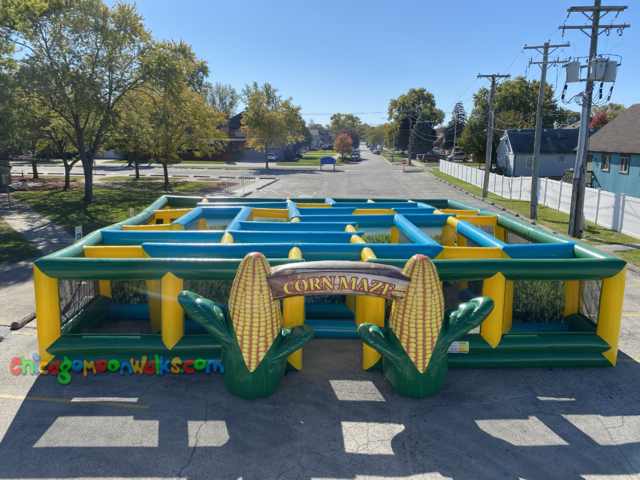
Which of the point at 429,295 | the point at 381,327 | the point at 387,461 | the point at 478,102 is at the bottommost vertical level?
the point at 387,461

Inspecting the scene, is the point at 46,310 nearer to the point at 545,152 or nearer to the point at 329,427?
the point at 329,427

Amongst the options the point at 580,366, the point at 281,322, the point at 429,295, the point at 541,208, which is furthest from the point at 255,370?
the point at 541,208

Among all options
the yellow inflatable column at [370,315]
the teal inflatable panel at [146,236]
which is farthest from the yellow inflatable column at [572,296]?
the teal inflatable panel at [146,236]

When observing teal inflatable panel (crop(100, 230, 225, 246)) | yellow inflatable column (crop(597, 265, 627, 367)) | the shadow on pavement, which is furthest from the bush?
the shadow on pavement

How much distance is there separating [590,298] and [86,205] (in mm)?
23984

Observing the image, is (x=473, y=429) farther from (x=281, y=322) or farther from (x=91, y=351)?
(x=91, y=351)

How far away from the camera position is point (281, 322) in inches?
279

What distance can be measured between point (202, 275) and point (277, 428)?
265 cm

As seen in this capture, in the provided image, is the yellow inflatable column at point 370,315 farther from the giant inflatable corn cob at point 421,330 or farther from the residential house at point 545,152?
the residential house at point 545,152

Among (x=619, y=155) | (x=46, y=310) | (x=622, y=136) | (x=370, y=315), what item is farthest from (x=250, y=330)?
(x=622, y=136)

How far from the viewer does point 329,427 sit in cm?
Answer: 619

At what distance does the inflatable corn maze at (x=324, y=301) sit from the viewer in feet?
21.5

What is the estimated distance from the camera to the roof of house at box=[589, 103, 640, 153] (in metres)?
26.3

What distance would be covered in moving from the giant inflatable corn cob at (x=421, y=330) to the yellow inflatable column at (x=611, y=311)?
8.18 ft
